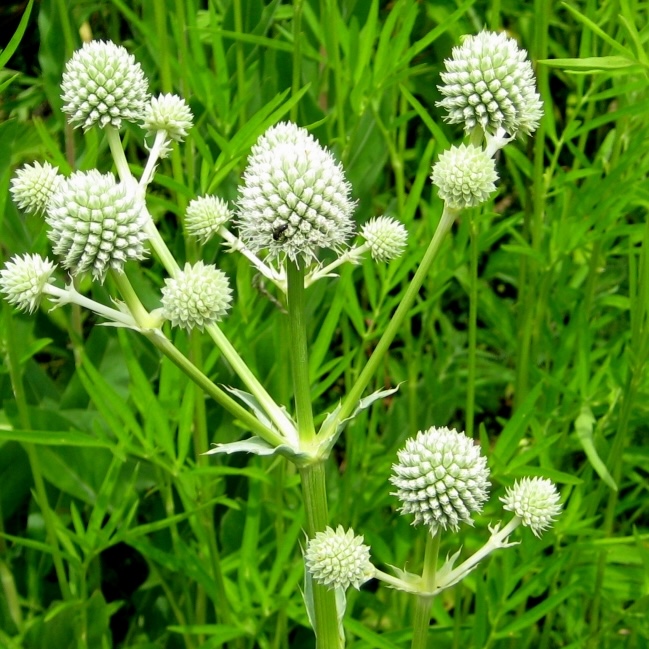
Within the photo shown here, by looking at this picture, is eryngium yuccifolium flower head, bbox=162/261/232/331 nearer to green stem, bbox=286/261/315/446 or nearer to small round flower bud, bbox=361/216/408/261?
green stem, bbox=286/261/315/446

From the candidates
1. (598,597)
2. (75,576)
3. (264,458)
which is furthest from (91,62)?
(598,597)

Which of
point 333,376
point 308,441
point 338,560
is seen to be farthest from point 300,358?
point 333,376

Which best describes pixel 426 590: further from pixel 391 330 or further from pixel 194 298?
pixel 194 298

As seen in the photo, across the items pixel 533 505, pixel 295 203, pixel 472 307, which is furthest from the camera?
pixel 472 307

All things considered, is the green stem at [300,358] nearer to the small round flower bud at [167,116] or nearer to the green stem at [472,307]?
the small round flower bud at [167,116]

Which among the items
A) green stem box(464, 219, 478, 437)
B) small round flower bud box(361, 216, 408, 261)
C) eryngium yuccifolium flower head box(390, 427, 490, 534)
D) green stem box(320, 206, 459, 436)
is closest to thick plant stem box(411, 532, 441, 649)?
eryngium yuccifolium flower head box(390, 427, 490, 534)
